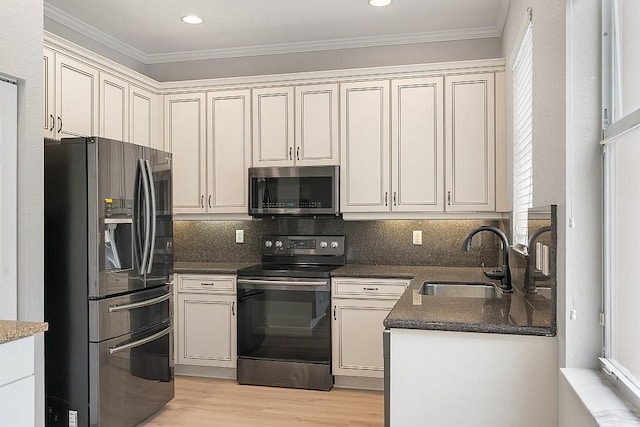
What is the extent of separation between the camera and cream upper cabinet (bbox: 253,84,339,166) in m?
4.16

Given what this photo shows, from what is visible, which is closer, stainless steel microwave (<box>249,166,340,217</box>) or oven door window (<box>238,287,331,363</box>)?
oven door window (<box>238,287,331,363</box>)

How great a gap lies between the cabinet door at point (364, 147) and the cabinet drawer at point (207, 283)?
40.9 inches

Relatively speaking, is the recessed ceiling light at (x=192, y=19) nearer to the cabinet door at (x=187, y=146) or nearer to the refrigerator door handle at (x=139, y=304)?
the cabinet door at (x=187, y=146)

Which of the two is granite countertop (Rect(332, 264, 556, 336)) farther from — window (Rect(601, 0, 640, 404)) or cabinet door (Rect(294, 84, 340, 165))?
cabinet door (Rect(294, 84, 340, 165))

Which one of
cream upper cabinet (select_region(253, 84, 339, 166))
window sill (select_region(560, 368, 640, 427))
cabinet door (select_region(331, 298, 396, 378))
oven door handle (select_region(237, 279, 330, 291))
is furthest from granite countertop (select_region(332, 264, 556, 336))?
cream upper cabinet (select_region(253, 84, 339, 166))

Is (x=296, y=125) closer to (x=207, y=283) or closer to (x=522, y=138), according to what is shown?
(x=207, y=283)

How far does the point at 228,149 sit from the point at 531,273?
2667 millimetres

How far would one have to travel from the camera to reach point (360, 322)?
3904 mm

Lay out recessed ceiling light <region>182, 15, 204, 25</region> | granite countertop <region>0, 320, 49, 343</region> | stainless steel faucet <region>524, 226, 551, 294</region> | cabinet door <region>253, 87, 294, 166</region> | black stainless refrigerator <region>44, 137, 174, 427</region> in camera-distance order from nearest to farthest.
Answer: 1. granite countertop <region>0, 320, 49, 343</region>
2. stainless steel faucet <region>524, 226, 551, 294</region>
3. black stainless refrigerator <region>44, 137, 174, 427</region>
4. recessed ceiling light <region>182, 15, 204, 25</region>
5. cabinet door <region>253, 87, 294, 166</region>

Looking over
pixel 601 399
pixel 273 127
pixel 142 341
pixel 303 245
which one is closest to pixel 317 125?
pixel 273 127

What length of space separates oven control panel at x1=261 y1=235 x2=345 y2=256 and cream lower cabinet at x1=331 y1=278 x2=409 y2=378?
21.2 inches

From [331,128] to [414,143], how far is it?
646mm

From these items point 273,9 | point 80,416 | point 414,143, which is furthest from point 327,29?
point 80,416

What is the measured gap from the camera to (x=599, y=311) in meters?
1.73
